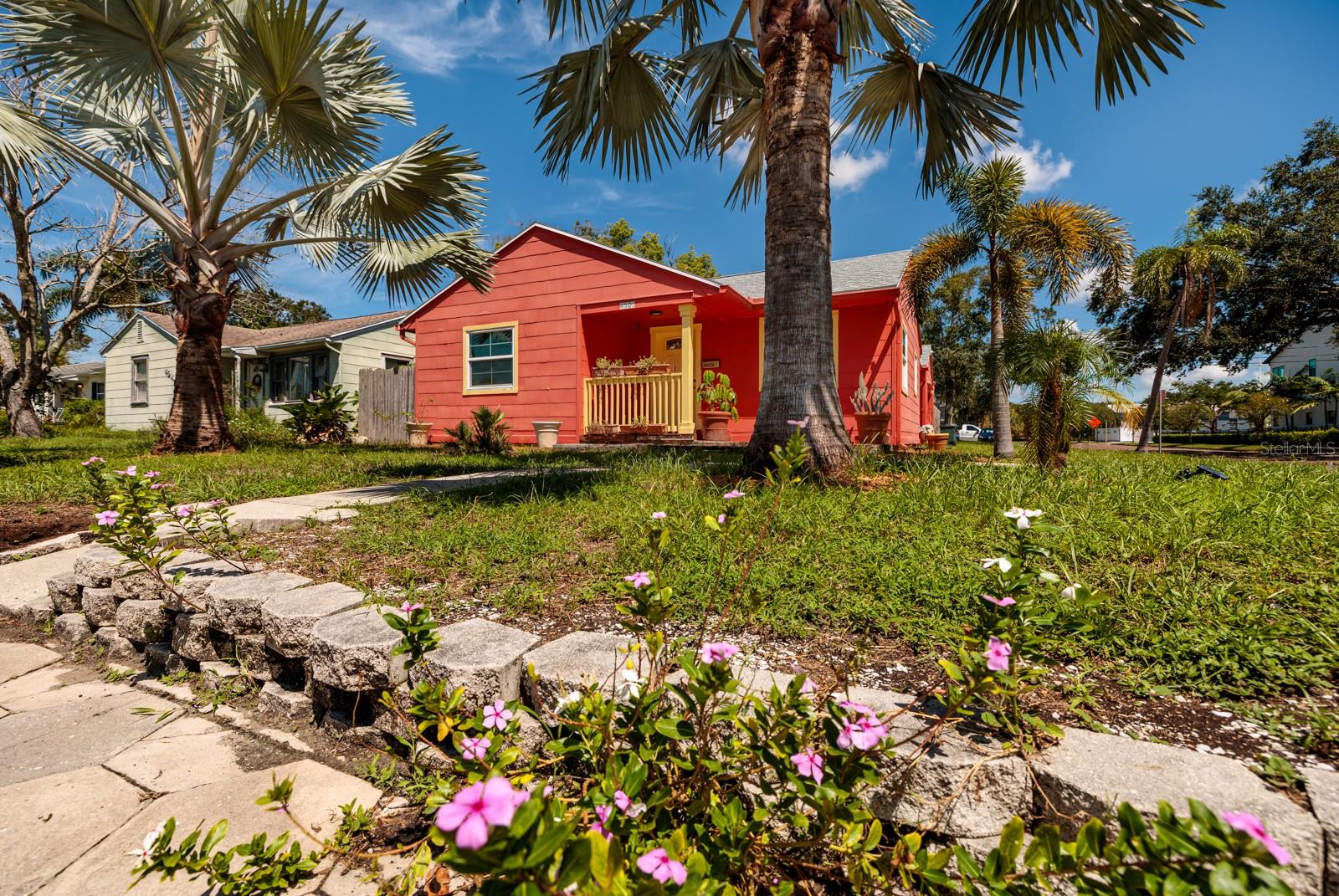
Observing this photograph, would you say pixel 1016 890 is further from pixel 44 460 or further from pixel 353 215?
pixel 44 460

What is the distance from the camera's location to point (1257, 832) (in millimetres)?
647

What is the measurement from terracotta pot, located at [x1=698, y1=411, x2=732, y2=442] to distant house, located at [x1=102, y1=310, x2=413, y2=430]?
1143 cm

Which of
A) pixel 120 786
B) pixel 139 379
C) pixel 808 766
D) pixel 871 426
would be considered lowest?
pixel 120 786

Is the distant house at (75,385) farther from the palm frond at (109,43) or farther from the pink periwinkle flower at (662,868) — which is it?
the pink periwinkle flower at (662,868)

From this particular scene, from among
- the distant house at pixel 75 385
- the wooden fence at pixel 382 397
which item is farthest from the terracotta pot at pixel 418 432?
the distant house at pixel 75 385

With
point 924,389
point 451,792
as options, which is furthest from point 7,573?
point 924,389

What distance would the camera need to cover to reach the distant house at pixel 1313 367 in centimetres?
2527

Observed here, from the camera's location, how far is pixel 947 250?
10586 millimetres

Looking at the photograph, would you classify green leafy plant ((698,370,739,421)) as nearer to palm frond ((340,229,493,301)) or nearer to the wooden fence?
palm frond ((340,229,493,301))

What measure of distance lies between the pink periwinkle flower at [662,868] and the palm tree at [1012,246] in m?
10.9

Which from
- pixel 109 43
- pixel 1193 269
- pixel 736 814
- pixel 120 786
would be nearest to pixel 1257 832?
pixel 736 814

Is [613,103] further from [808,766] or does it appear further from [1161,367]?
[1161,367]

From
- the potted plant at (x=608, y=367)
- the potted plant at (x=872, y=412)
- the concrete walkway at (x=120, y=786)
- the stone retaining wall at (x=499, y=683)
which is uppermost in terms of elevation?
the potted plant at (x=608, y=367)

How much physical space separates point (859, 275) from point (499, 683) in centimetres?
1128
